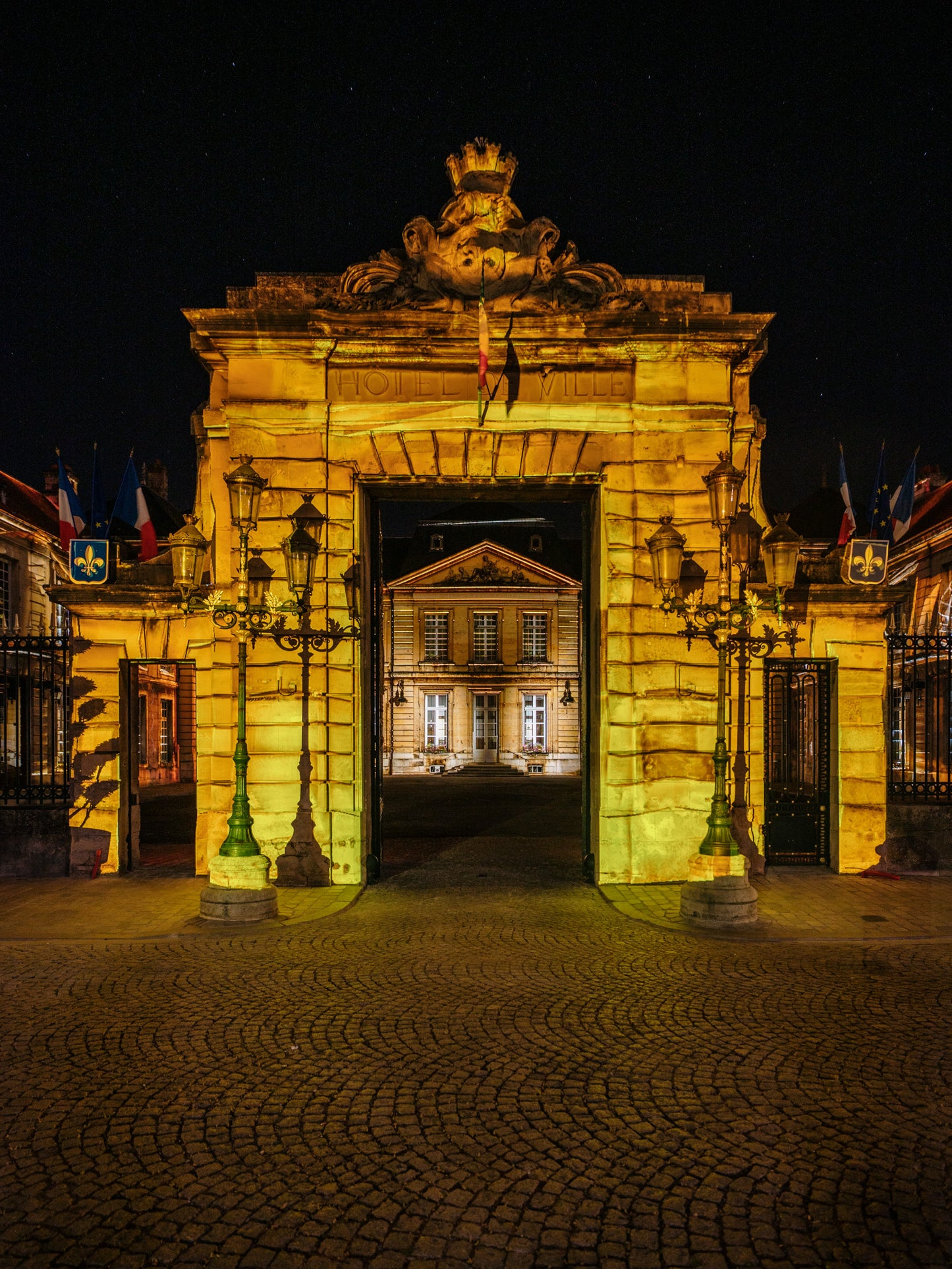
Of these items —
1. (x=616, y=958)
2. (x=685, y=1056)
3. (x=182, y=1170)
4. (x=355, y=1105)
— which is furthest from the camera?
(x=616, y=958)

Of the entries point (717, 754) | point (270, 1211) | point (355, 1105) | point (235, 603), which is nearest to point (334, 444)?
point (235, 603)

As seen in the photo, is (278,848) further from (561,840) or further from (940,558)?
(940,558)

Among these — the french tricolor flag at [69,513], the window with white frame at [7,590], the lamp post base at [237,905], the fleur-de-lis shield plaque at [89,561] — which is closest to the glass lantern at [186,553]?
the fleur-de-lis shield plaque at [89,561]

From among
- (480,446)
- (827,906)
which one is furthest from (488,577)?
(827,906)

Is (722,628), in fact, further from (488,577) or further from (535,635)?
(535,635)

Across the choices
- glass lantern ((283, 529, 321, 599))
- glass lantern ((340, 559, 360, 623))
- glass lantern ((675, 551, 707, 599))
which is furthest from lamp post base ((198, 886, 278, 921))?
glass lantern ((675, 551, 707, 599))

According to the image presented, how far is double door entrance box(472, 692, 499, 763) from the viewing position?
129 ft

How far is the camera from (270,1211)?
3895mm

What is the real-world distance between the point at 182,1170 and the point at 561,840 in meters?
11.8

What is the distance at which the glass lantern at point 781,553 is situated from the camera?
10164 mm

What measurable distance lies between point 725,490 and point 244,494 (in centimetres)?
535

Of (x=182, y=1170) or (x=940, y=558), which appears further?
(x=940, y=558)

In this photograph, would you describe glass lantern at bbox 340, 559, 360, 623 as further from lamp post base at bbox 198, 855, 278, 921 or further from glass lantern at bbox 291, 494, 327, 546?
lamp post base at bbox 198, 855, 278, 921

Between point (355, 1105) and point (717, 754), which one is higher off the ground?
point (717, 754)
